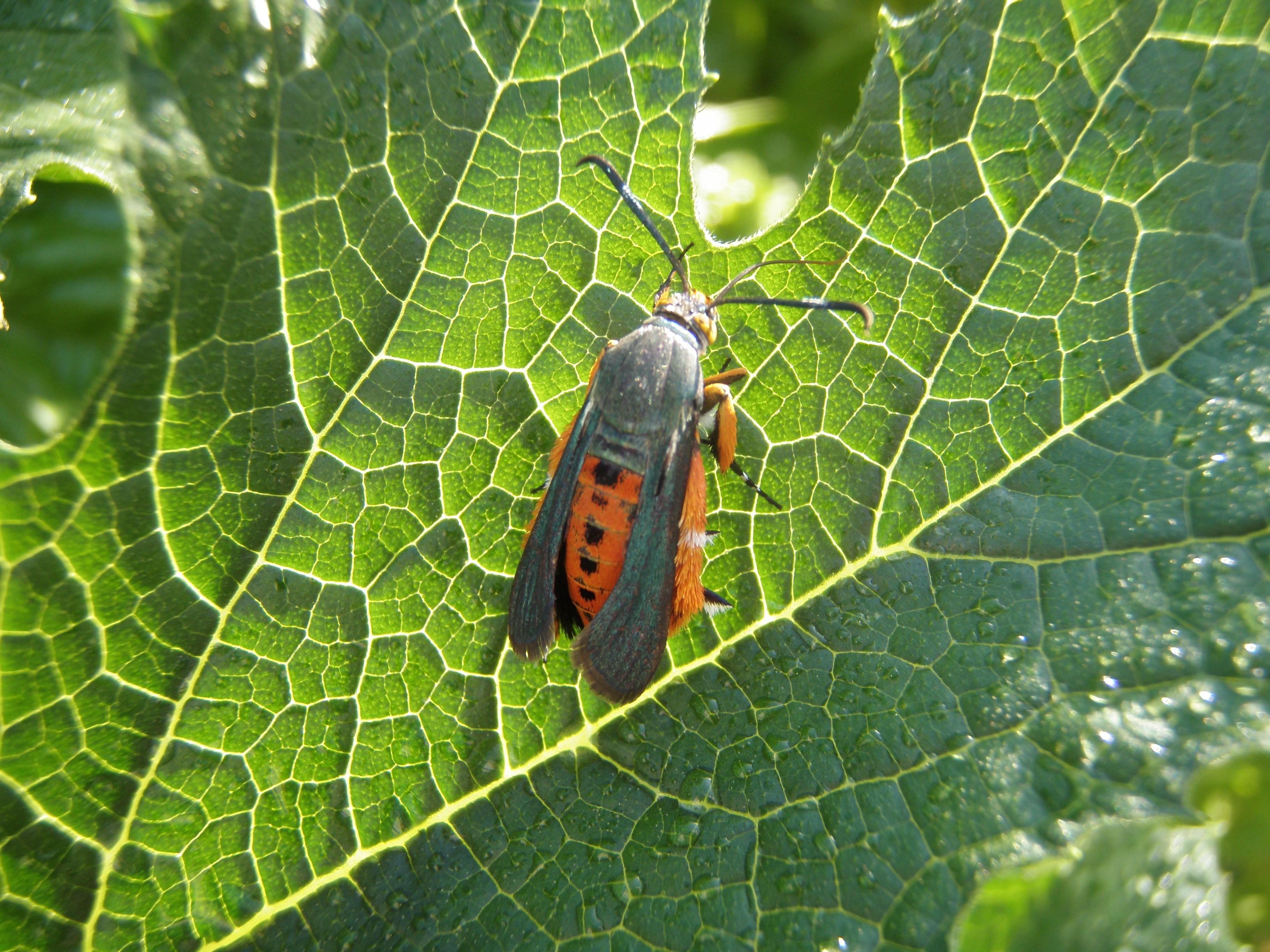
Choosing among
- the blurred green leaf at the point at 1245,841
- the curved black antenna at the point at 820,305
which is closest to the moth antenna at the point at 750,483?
the curved black antenna at the point at 820,305

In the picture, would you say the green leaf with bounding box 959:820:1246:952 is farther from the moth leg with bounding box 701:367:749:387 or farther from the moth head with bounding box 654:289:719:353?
the moth head with bounding box 654:289:719:353

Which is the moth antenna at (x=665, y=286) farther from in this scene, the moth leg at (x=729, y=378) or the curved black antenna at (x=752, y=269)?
the moth leg at (x=729, y=378)

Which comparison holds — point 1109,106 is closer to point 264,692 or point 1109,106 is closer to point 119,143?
point 119,143

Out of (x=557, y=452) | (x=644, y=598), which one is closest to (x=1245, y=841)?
(x=644, y=598)

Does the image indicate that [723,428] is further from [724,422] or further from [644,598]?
[644,598]

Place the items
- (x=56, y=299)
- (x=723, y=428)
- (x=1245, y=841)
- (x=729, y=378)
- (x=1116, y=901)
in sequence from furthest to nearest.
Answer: (x=56, y=299) < (x=1245, y=841) < (x=729, y=378) < (x=723, y=428) < (x=1116, y=901)

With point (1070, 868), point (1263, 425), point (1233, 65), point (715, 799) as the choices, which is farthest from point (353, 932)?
point (1233, 65)
